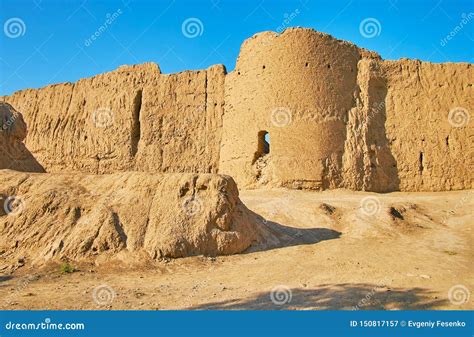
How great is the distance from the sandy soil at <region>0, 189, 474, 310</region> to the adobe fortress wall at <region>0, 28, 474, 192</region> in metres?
4.68

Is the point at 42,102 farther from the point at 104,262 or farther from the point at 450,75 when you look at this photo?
the point at 450,75

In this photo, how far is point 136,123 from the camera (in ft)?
69.7

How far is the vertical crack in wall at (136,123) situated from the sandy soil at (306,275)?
10425mm

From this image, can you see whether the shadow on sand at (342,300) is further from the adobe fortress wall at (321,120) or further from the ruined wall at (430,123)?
the ruined wall at (430,123)

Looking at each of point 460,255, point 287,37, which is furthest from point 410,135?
point 460,255

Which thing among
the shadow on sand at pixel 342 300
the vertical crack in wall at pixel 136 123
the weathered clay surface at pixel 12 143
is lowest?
the shadow on sand at pixel 342 300

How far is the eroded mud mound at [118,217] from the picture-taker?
8.29 metres

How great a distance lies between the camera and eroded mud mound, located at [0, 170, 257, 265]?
829 centimetres

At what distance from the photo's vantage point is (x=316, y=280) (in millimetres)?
7160

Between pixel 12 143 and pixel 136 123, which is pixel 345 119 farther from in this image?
pixel 12 143

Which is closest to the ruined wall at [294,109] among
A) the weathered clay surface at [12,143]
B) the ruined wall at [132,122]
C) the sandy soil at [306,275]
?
the ruined wall at [132,122]

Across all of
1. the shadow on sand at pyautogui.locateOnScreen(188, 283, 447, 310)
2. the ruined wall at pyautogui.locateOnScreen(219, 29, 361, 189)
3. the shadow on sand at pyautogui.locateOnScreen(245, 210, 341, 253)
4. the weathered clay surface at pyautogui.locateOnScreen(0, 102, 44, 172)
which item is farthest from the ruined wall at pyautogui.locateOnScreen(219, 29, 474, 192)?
the shadow on sand at pyautogui.locateOnScreen(188, 283, 447, 310)

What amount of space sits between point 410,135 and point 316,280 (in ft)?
40.7

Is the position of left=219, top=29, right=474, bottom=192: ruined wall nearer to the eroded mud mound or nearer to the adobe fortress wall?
the adobe fortress wall
